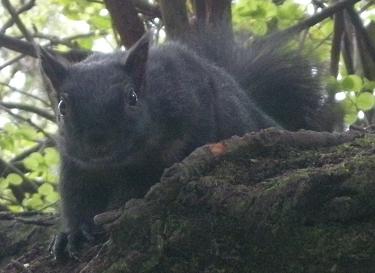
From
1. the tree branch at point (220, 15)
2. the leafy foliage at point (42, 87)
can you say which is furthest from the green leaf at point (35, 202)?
the tree branch at point (220, 15)

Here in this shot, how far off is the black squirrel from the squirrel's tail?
0.28 m

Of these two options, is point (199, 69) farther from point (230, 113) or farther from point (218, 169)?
point (218, 169)

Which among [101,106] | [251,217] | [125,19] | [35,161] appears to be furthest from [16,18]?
[251,217]

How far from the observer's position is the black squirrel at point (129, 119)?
76.7 inches

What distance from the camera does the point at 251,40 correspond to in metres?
3.17

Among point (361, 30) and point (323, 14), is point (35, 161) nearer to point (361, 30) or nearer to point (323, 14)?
point (323, 14)

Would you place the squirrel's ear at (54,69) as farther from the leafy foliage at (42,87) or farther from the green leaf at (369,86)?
the green leaf at (369,86)

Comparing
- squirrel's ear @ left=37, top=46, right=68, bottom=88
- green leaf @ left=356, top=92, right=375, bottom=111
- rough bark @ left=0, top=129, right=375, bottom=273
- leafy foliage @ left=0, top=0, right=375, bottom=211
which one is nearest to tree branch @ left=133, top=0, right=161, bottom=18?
leafy foliage @ left=0, top=0, right=375, bottom=211

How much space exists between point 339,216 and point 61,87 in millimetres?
941

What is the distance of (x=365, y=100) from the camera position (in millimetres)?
2621

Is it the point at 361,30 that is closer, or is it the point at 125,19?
the point at 125,19

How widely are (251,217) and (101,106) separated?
61cm

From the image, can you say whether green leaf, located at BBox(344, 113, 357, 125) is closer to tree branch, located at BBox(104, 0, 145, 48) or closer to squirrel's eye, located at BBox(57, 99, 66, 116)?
tree branch, located at BBox(104, 0, 145, 48)

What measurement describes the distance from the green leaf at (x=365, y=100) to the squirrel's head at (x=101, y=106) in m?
0.80
